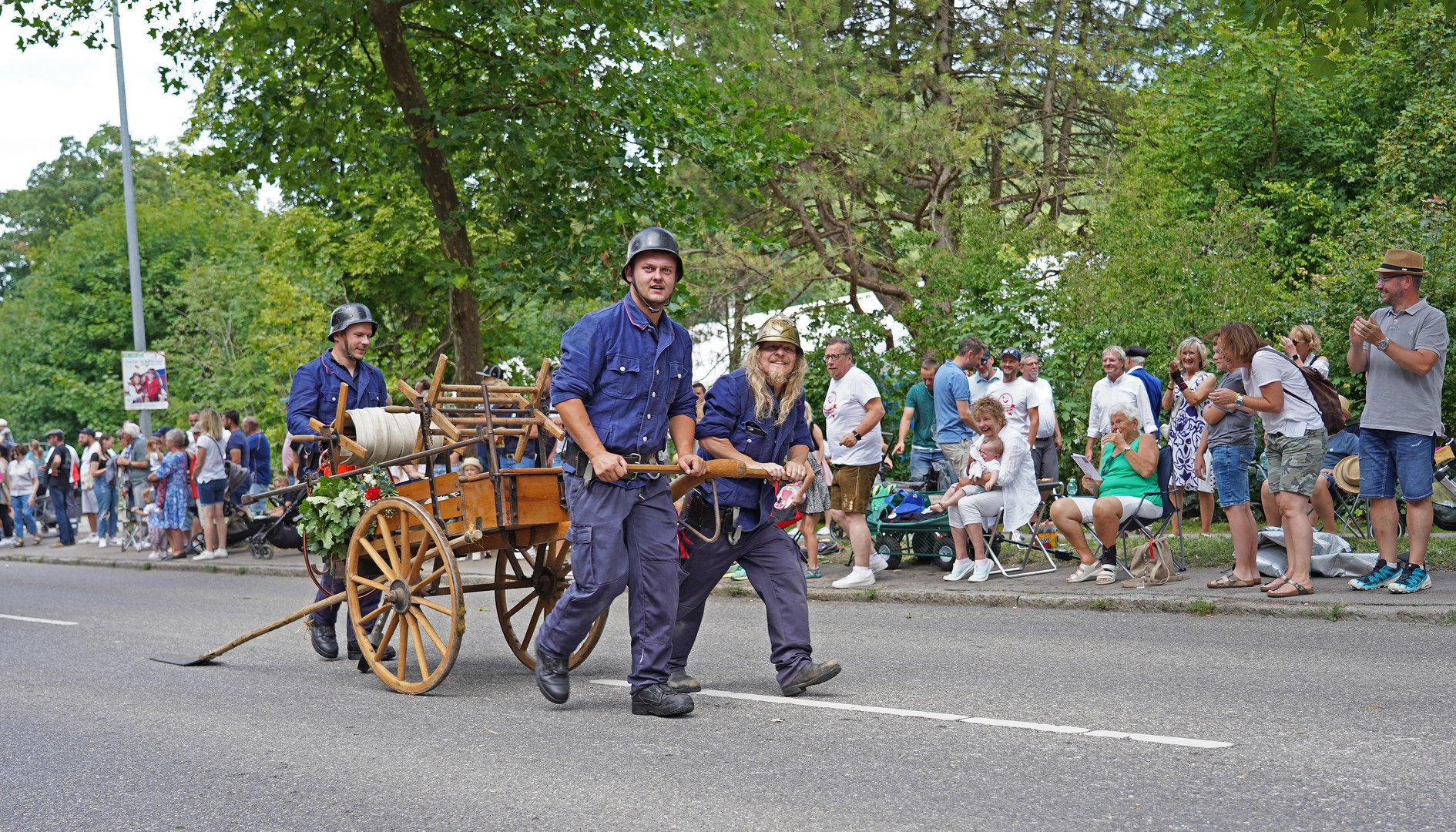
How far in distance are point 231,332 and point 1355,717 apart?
41226 mm

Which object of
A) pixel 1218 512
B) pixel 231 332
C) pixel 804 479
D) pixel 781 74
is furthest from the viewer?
pixel 231 332

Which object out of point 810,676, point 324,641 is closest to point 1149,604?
point 810,676

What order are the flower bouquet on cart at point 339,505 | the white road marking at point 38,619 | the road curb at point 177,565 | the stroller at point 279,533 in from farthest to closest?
the road curb at point 177,565, the white road marking at point 38,619, the stroller at point 279,533, the flower bouquet on cart at point 339,505

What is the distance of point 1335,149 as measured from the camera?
853 inches

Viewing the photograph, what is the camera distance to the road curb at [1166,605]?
825 centimetres

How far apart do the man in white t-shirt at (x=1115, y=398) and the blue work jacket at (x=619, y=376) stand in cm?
596

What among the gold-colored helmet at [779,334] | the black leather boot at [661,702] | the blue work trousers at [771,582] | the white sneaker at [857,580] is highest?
the gold-colored helmet at [779,334]

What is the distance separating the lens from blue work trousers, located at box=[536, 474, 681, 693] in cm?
608

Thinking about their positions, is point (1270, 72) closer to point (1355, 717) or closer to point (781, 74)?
point (781, 74)

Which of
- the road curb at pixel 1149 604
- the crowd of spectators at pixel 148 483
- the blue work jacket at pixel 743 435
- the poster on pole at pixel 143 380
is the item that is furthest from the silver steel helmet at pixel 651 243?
the poster on pole at pixel 143 380

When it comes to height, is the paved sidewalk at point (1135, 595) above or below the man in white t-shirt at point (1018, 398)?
below

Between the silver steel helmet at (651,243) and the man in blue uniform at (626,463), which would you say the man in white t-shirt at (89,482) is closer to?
the man in blue uniform at (626,463)

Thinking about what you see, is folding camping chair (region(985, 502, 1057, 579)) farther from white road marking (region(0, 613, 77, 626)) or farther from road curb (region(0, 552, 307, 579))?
road curb (region(0, 552, 307, 579))

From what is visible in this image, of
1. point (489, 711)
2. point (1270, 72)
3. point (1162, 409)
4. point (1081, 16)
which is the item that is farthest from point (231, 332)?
point (489, 711)
